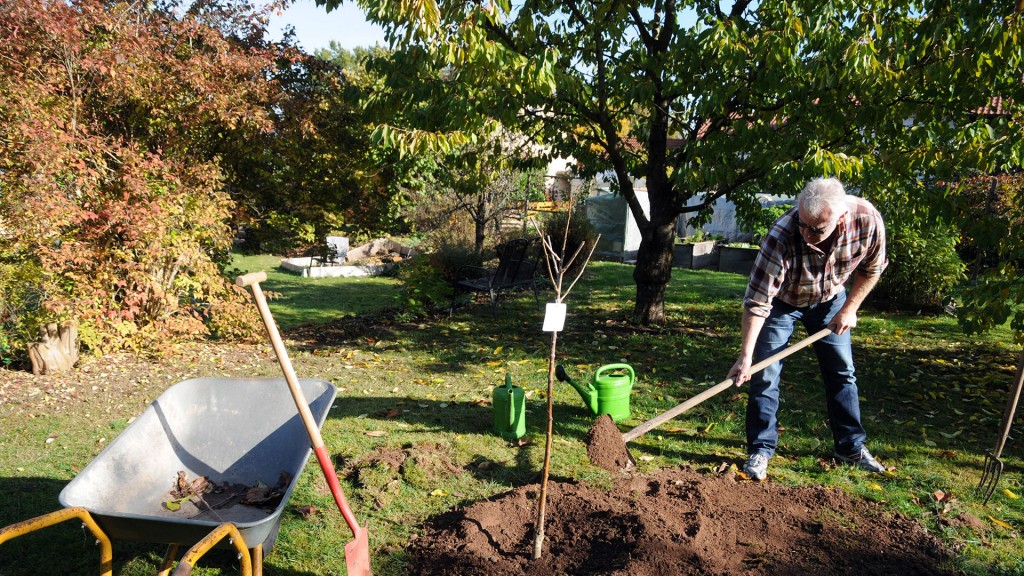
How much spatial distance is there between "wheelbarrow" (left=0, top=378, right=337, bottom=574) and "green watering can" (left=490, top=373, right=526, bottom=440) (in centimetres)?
134

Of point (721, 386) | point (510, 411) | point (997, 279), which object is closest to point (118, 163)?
point (510, 411)

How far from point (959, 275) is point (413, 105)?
315 inches

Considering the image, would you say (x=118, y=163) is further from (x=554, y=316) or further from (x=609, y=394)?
(x=554, y=316)

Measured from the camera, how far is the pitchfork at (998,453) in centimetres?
333

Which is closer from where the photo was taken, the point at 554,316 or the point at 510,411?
the point at 554,316

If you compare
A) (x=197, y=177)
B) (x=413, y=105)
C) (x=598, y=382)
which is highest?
(x=413, y=105)

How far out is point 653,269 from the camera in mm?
7594

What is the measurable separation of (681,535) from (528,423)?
70.5 inches

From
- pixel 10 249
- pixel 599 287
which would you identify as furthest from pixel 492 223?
pixel 10 249

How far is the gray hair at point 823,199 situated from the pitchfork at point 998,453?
1240 millimetres

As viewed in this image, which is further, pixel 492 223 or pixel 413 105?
pixel 492 223

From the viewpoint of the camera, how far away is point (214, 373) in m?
5.87

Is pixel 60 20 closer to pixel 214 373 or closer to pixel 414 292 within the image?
pixel 214 373

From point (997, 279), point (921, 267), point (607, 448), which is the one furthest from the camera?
point (921, 267)
